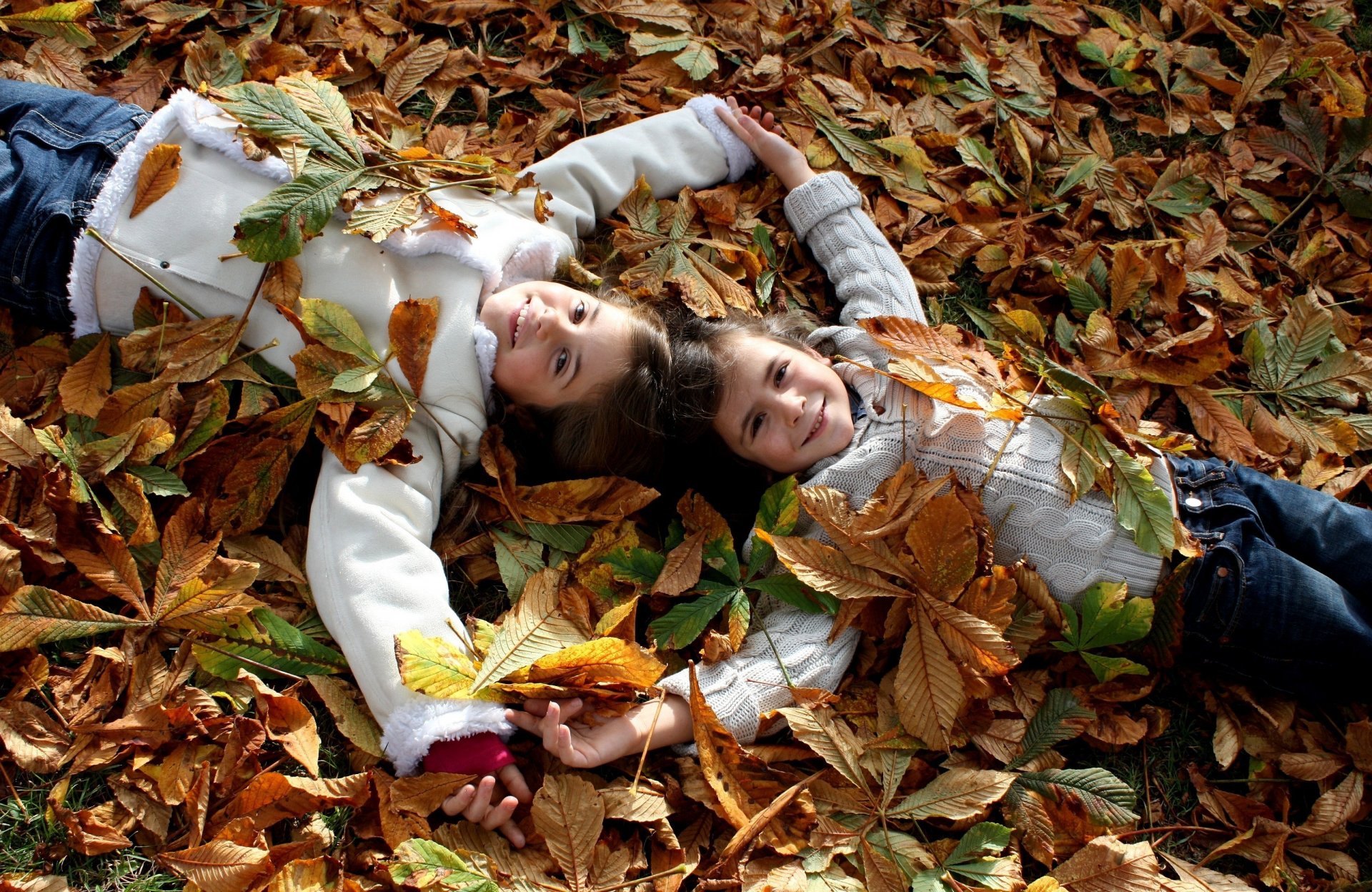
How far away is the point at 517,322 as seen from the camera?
2.01 meters

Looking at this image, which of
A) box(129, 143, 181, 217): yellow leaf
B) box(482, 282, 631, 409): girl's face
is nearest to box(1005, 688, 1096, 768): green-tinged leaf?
box(482, 282, 631, 409): girl's face

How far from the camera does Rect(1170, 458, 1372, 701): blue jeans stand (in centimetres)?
180

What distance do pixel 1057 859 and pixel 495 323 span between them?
1511mm

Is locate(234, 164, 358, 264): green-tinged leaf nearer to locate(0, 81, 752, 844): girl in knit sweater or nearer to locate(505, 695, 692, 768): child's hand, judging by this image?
locate(0, 81, 752, 844): girl in knit sweater

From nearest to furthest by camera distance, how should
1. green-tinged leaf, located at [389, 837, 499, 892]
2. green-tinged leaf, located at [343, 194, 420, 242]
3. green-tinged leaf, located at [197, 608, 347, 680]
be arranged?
green-tinged leaf, located at [389, 837, 499, 892]
green-tinged leaf, located at [197, 608, 347, 680]
green-tinged leaf, located at [343, 194, 420, 242]

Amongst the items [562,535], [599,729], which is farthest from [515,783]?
[562,535]

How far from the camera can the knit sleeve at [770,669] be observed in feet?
5.66

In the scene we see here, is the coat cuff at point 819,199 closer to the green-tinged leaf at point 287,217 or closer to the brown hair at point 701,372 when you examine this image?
the brown hair at point 701,372

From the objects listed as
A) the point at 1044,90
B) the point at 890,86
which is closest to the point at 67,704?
the point at 890,86

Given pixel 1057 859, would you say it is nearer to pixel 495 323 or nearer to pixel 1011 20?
pixel 495 323

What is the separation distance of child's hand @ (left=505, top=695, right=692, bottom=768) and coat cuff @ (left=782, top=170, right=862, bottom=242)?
1284 millimetres

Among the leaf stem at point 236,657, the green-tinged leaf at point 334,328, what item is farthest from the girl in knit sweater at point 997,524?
the green-tinged leaf at point 334,328

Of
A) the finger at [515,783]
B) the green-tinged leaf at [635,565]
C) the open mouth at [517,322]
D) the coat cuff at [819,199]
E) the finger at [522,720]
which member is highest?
the coat cuff at [819,199]

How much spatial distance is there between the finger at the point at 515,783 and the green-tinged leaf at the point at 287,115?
1.03 m
